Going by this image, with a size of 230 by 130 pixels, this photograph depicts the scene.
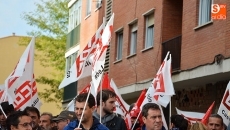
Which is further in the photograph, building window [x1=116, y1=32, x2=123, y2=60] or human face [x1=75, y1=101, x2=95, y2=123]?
building window [x1=116, y1=32, x2=123, y2=60]

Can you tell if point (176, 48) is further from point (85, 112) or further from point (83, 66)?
point (85, 112)

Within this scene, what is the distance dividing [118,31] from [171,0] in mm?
5793

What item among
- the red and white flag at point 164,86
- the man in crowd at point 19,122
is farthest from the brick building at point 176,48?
the man in crowd at point 19,122

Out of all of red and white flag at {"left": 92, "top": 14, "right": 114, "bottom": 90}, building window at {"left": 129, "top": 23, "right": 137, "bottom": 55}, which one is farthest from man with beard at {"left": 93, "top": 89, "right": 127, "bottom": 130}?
building window at {"left": 129, "top": 23, "right": 137, "bottom": 55}

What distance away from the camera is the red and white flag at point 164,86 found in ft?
42.9

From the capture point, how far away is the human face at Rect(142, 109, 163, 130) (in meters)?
8.91

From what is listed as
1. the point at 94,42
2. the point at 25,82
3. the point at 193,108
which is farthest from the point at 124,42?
the point at 94,42

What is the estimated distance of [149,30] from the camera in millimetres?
25156

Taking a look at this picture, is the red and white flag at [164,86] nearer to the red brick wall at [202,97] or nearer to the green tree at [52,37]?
the red brick wall at [202,97]

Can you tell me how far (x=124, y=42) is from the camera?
27.8 metres

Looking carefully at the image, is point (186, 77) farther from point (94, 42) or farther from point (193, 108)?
point (94, 42)

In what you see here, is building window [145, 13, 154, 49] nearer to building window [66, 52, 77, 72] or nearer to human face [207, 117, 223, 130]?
human face [207, 117, 223, 130]

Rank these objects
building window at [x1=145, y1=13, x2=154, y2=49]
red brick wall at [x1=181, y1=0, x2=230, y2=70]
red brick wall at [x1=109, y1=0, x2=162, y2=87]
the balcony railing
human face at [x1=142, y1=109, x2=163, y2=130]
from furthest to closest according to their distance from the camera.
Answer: building window at [x1=145, y1=13, x2=154, y2=49] → red brick wall at [x1=109, y1=0, x2=162, y2=87] → the balcony railing → red brick wall at [x1=181, y1=0, x2=230, y2=70] → human face at [x1=142, y1=109, x2=163, y2=130]

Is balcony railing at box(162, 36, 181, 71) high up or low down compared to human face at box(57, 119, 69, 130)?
up
